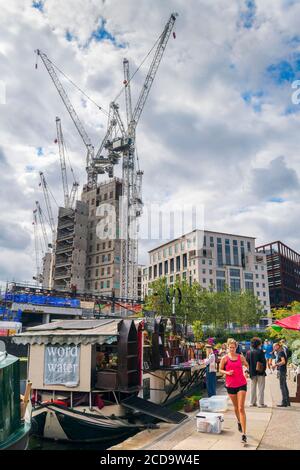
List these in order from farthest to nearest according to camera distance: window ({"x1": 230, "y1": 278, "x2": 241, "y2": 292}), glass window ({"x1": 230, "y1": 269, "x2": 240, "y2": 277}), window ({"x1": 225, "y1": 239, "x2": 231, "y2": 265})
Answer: window ({"x1": 225, "y1": 239, "x2": 231, "y2": 265}) → glass window ({"x1": 230, "y1": 269, "x2": 240, "y2": 277}) → window ({"x1": 230, "y1": 278, "x2": 241, "y2": 292})

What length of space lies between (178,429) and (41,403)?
5.38 meters

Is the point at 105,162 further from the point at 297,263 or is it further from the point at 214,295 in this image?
the point at 297,263

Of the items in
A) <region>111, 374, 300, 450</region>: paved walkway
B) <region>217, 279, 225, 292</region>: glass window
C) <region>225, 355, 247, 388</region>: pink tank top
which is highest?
<region>217, 279, 225, 292</region>: glass window

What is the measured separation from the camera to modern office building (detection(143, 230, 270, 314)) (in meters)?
117

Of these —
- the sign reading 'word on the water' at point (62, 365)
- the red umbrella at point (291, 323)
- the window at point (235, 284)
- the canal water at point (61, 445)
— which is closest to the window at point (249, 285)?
A: the window at point (235, 284)

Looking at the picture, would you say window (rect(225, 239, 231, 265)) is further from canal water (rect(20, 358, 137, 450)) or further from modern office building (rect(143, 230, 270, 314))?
canal water (rect(20, 358, 137, 450))

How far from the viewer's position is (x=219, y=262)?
391 feet

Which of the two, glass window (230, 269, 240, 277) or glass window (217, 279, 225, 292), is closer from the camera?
glass window (217, 279, 225, 292)

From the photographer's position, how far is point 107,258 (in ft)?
339

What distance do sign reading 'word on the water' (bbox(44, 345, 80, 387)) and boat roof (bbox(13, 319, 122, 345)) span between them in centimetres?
43

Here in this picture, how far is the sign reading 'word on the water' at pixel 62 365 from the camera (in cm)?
1339

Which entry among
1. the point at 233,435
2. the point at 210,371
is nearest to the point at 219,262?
the point at 210,371

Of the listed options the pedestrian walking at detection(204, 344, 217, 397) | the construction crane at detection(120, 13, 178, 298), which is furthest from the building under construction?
the pedestrian walking at detection(204, 344, 217, 397)
